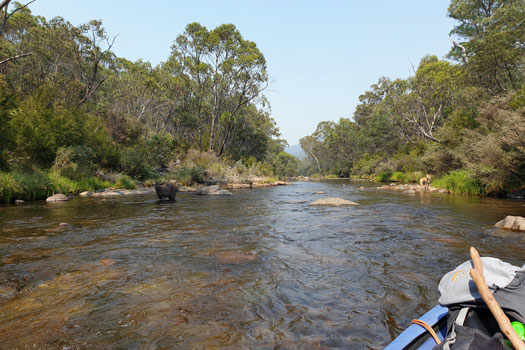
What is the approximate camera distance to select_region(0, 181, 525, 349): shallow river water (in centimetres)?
222

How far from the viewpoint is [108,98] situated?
1356 inches

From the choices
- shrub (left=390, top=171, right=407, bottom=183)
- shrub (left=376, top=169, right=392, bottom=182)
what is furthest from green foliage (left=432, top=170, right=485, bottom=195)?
shrub (left=376, top=169, right=392, bottom=182)

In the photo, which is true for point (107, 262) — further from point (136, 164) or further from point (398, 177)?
point (398, 177)

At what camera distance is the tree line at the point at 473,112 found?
429 inches

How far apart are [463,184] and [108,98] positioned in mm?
37860

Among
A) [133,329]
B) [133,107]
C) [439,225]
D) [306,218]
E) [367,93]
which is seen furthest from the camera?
[367,93]

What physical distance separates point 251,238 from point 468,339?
173 inches

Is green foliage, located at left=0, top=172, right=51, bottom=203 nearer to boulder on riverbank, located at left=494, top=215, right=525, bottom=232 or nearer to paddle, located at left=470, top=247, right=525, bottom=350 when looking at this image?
paddle, located at left=470, top=247, right=525, bottom=350

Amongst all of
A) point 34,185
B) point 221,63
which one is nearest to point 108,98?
point 221,63

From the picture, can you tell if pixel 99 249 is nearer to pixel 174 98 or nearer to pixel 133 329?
pixel 133 329

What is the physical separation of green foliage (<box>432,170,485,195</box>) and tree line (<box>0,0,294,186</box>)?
60.8 ft

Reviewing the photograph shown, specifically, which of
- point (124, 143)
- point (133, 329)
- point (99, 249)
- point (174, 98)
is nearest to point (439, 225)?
point (133, 329)

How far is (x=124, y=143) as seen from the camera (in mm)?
22078

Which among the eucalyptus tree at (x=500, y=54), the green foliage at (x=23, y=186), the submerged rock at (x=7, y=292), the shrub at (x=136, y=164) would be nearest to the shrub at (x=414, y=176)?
the eucalyptus tree at (x=500, y=54)
